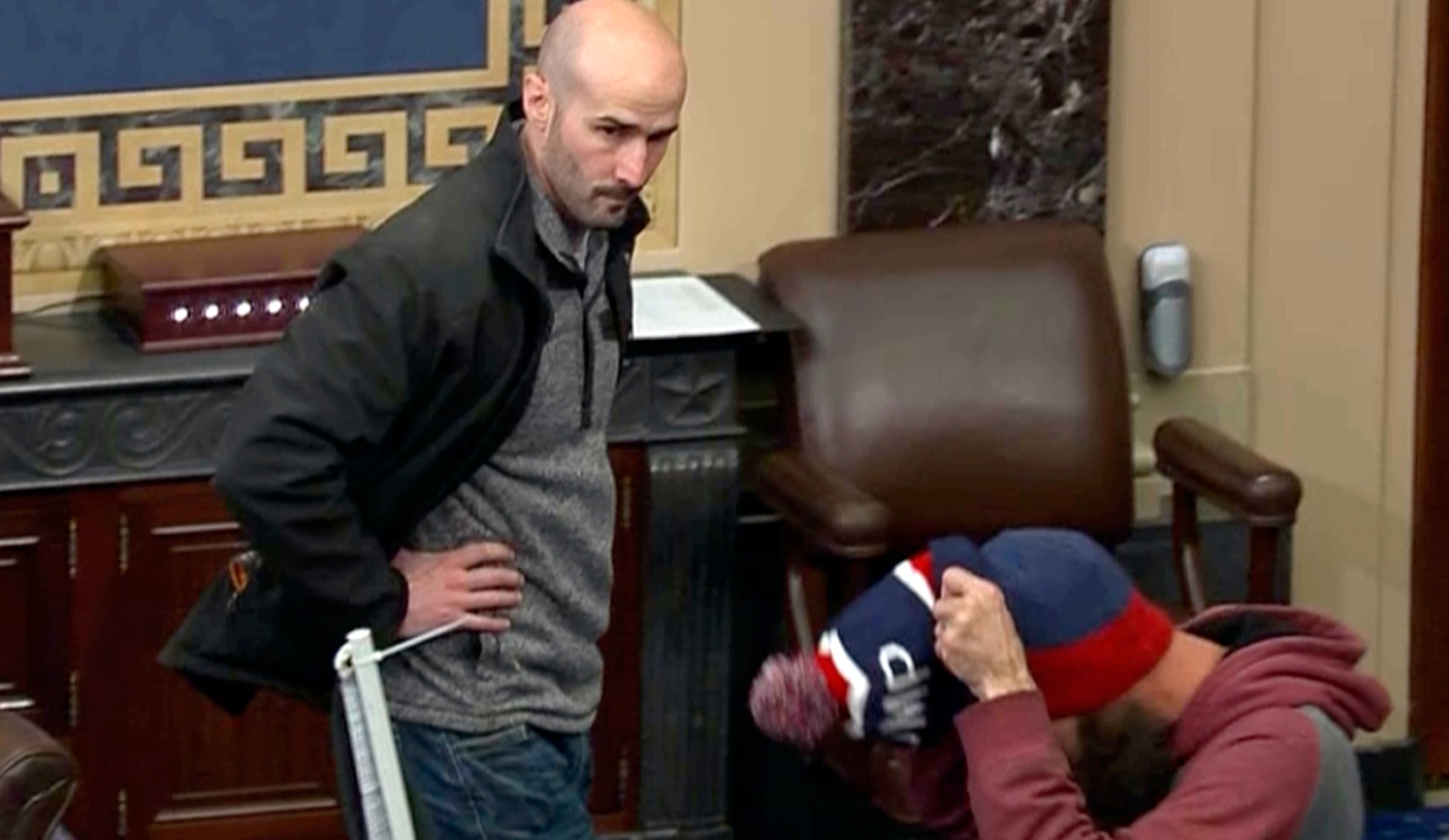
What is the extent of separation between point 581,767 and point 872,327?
1320 millimetres

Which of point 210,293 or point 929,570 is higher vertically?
point 210,293

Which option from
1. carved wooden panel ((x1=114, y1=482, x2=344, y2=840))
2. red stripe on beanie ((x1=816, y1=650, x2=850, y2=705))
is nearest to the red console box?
carved wooden panel ((x1=114, y1=482, x2=344, y2=840))

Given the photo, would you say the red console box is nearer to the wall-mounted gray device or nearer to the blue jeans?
the blue jeans

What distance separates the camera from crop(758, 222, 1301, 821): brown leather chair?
4.82m

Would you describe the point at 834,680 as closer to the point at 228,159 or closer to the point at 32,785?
the point at 32,785

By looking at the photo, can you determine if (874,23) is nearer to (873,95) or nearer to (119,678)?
(873,95)

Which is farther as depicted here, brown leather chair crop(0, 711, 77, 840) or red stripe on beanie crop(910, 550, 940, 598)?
brown leather chair crop(0, 711, 77, 840)

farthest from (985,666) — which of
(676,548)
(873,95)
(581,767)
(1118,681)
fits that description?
(873,95)

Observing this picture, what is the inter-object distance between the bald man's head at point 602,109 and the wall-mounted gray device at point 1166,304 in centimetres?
186

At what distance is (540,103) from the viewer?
352 centimetres

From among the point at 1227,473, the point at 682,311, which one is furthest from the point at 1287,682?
the point at 682,311

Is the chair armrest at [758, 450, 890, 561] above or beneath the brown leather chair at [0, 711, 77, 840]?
above

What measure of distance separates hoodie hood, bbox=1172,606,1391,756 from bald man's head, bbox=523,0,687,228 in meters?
0.76

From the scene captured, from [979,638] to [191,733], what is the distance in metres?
1.92
